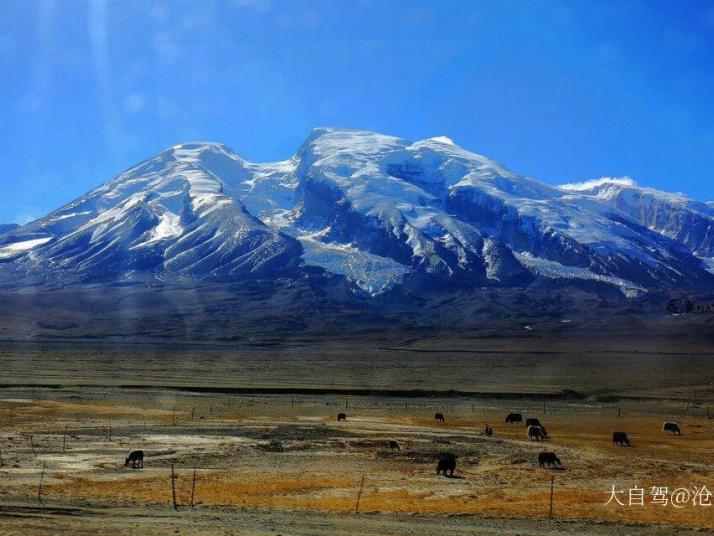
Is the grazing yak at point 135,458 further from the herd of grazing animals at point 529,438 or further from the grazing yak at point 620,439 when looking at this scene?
the grazing yak at point 620,439

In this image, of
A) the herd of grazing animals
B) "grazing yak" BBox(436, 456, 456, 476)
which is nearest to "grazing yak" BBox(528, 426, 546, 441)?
the herd of grazing animals

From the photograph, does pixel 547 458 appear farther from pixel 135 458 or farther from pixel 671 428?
pixel 671 428

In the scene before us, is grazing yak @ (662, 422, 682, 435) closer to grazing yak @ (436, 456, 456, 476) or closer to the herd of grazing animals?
the herd of grazing animals

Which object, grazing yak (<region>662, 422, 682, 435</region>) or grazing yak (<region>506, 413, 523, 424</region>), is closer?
grazing yak (<region>662, 422, 682, 435</region>)

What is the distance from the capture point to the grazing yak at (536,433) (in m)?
46.2

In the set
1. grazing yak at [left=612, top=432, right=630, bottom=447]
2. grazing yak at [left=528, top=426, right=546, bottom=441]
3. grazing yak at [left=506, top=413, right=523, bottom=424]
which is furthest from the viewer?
grazing yak at [left=506, top=413, right=523, bottom=424]

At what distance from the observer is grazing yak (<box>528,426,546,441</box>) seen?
152 ft

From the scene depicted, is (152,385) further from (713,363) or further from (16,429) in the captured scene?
(713,363)

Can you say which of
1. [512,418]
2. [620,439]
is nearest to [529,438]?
[620,439]

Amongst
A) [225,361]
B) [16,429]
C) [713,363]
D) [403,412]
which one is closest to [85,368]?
[225,361]

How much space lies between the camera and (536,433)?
46.4 m

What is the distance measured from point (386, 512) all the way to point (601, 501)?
8450 millimetres

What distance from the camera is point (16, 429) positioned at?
140 ft

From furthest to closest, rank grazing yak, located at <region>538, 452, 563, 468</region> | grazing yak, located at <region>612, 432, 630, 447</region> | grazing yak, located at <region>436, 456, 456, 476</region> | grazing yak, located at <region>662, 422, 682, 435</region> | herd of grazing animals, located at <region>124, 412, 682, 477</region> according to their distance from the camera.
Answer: grazing yak, located at <region>662, 422, 682, 435</region>, grazing yak, located at <region>612, 432, 630, 447</region>, grazing yak, located at <region>538, 452, 563, 468</region>, grazing yak, located at <region>436, 456, 456, 476</region>, herd of grazing animals, located at <region>124, 412, 682, 477</region>
